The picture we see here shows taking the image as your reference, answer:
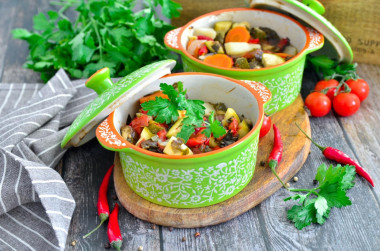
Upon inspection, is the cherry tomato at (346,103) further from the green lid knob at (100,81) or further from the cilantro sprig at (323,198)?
the green lid knob at (100,81)

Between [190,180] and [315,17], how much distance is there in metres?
1.01

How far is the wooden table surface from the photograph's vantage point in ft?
6.18

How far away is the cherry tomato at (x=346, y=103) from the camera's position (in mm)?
2449

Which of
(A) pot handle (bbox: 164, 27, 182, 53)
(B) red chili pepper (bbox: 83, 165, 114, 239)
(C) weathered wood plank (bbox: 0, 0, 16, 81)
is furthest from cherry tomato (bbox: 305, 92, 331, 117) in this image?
(C) weathered wood plank (bbox: 0, 0, 16, 81)

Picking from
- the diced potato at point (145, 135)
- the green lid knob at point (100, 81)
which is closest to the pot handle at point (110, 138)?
the diced potato at point (145, 135)

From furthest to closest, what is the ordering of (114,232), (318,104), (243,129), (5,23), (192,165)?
(5,23) < (318,104) < (243,129) < (114,232) < (192,165)

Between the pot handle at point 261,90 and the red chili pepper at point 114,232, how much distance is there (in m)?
0.70

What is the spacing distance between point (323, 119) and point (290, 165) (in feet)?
1.60

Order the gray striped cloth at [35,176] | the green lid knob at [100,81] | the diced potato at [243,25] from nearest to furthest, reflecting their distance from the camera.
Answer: the gray striped cloth at [35,176]
the green lid knob at [100,81]
the diced potato at [243,25]

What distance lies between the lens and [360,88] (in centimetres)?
254

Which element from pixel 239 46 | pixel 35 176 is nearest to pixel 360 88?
pixel 239 46

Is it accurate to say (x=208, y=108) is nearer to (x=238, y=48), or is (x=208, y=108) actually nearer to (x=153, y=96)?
(x=153, y=96)

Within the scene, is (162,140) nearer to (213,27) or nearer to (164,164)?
(164,164)

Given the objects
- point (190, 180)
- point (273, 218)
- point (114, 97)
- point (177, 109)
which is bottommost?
point (273, 218)
